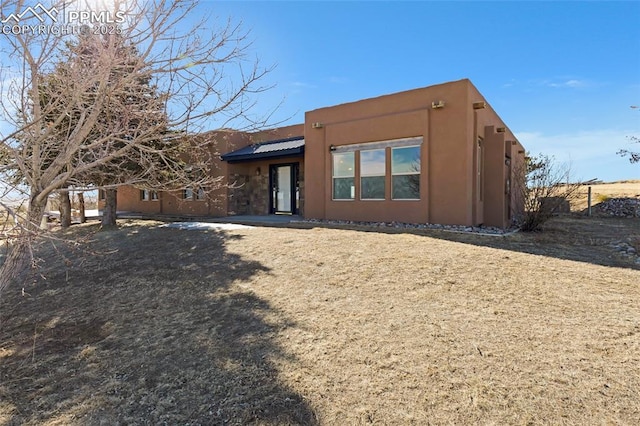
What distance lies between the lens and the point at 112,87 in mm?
3576

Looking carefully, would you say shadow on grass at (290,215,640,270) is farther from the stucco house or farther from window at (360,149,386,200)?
window at (360,149,386,200)

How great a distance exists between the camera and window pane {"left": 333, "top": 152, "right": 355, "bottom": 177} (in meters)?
11.6

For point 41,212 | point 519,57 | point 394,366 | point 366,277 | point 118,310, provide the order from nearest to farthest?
point 394,366 → point 41,212 → point 118,310 → point 366,277 → point 519,57

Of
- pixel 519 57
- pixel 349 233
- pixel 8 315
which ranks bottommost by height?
pixel 8 315

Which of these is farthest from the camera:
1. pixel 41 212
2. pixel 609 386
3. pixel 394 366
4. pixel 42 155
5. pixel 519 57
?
pixel 519 57

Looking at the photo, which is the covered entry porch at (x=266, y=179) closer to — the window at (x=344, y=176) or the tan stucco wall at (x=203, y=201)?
the tan stucco wall at (x=203, y=201)

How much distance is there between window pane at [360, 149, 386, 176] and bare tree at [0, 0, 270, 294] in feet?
22.2

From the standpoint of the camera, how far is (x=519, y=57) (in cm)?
1175

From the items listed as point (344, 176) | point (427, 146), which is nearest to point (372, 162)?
point (344, 176)

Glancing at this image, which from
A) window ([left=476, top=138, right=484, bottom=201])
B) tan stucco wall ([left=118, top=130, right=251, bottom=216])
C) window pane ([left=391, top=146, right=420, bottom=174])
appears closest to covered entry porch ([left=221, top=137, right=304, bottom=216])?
tan stucco wall ([left=118, top=130, right=251, bottom=216])

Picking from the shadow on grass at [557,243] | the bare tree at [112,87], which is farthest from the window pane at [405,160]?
the bare tree at [112,87]

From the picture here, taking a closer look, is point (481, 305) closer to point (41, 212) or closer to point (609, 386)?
point (609, 386)

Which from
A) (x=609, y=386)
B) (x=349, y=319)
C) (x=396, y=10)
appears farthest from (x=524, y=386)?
(x=396, y=10)

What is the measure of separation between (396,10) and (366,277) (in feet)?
23.9
